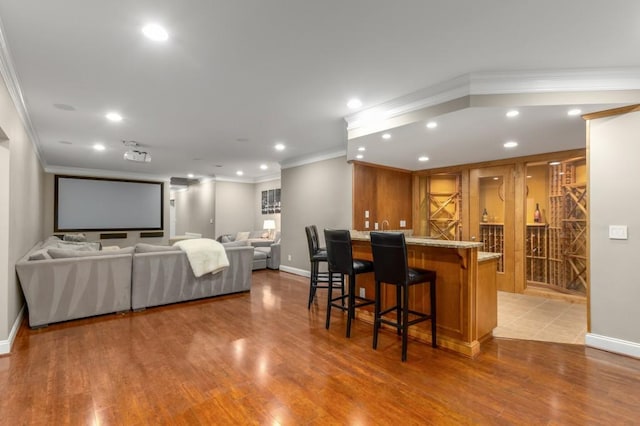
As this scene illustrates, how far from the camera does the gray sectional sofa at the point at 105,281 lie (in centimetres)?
355

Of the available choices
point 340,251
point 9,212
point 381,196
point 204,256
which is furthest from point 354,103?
point 9,212

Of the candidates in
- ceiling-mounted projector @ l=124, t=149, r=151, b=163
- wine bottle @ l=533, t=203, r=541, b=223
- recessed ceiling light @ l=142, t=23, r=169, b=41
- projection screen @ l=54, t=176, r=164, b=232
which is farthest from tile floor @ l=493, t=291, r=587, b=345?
projection screen @ l=54, t=176, r=164, b=232

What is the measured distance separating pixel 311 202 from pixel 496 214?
133 inches

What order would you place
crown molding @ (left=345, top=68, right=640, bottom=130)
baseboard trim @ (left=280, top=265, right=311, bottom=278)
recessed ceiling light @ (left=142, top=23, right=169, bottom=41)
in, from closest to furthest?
recessed ceiling light @ (left=142, top=23, right=169, bottom=41), crown molding @ (left=345, top=68, right=640, bottom=130), baseboard trim @ (left=280, top=265, right=311, bottom=278)

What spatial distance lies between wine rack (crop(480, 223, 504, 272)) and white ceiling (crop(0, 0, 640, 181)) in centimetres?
159

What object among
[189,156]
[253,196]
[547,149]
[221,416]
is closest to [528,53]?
[547,149]

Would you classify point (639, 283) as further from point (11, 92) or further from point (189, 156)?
point (189, 156)

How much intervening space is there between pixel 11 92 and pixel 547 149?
6.49m

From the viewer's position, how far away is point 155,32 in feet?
7.25

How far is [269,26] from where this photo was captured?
2146 millimetres

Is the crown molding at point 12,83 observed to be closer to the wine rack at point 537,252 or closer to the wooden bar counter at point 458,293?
the wooden bar counter at point 458,293

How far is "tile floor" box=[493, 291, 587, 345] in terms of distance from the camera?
3.35m

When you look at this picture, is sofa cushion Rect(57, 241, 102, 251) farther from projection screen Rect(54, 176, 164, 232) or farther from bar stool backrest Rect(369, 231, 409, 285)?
bar stool backrest Rect(369, 231, 409, 285)

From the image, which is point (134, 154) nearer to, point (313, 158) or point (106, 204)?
point (313, 158)
